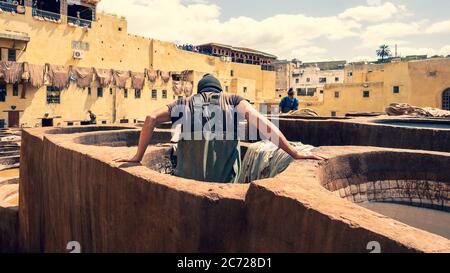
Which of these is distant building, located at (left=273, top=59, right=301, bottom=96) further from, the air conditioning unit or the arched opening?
the air conditioning unit

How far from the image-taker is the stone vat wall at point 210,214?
1.93 meters

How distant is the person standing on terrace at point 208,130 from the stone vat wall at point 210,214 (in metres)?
0.56

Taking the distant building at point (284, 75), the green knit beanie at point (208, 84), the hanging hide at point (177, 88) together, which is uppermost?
the distant building at point (284, 75)

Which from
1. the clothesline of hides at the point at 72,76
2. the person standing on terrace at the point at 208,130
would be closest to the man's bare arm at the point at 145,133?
the person standing on terrace at the point at 208,130

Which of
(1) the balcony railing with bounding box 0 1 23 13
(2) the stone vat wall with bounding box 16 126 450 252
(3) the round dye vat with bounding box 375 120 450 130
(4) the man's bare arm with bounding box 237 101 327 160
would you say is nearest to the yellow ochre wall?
(1) the balcony railing with bounding box 0 1 23 13

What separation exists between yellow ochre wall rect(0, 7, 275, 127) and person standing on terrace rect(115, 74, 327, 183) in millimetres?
25935

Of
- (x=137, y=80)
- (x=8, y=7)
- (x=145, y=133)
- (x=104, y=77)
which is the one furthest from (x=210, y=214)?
(x=137, y=80)

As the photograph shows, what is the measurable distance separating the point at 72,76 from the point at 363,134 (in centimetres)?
2559

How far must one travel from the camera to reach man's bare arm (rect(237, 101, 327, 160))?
11.8 ft

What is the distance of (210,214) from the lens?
2537 mm

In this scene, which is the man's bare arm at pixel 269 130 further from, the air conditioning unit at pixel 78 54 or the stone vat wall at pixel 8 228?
the air conditioning unit at pixel 78 54

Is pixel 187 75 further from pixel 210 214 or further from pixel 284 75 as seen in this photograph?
pixel 210 214

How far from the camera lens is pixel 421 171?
13.4ft
